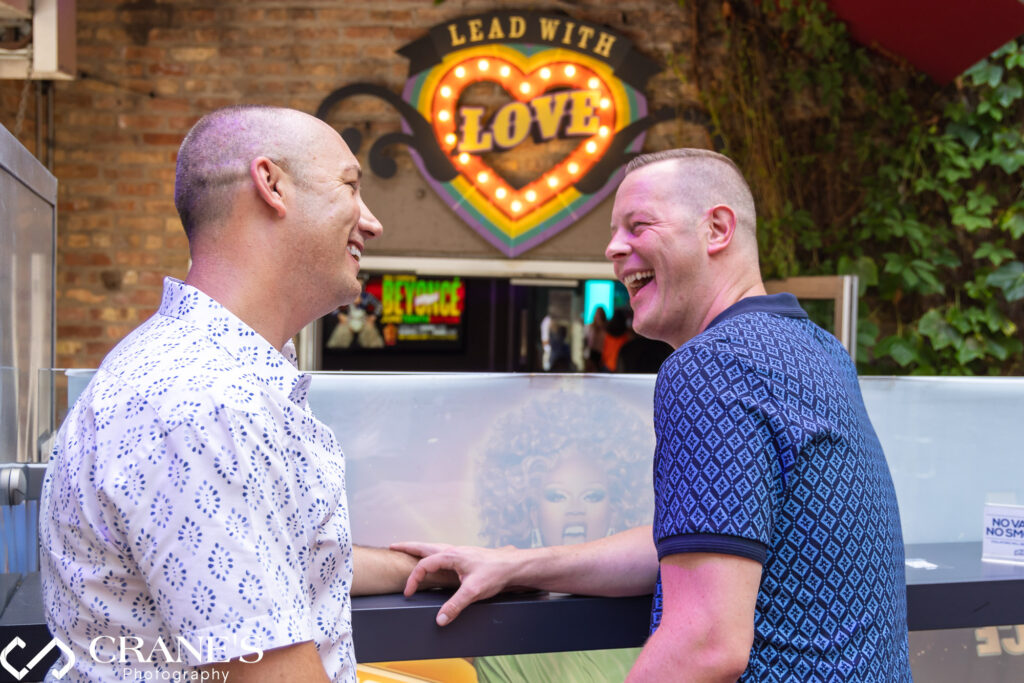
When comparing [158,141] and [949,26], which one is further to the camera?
[158,141]

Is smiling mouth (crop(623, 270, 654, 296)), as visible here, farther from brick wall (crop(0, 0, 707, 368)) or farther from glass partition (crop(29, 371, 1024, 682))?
brick wall (crop(0, 0, 707, 368))

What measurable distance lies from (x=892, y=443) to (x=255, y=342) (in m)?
1.24

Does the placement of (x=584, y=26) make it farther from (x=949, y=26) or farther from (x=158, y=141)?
(x=158, y=141)

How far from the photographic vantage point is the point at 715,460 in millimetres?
950

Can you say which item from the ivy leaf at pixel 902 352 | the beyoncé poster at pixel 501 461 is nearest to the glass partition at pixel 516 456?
the beyoncé poster at pixel 501 461

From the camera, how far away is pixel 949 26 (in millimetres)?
3551

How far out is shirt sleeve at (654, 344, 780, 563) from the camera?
0.93 m

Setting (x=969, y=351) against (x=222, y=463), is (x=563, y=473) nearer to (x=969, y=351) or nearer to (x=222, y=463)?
(x=222, y=463)

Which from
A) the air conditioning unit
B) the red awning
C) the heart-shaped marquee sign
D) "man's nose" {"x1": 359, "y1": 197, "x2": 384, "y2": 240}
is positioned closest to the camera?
"man's nose" {"x1": 359, "y1": 197, "x2": 384, "y2": 240}

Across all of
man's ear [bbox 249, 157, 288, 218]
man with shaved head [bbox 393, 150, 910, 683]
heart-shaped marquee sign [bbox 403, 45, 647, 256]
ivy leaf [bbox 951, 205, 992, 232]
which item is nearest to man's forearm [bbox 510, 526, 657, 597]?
man with shaved head [bbox 393, 150, 910, 683]

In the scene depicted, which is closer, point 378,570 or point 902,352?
point 378,570

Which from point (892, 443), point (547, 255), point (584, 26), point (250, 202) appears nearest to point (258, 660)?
point (250, 202)

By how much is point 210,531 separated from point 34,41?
8.06 feet

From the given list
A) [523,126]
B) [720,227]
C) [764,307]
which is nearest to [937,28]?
[523,126]
